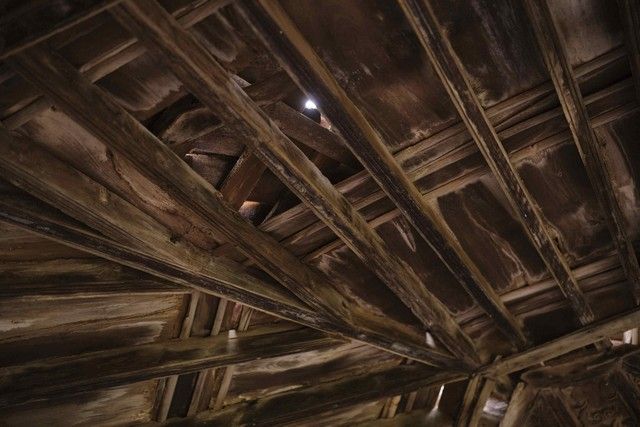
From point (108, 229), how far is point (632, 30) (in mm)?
2096

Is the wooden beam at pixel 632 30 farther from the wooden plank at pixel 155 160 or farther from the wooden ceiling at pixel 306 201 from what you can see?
the wooden plank at pixel 155 160

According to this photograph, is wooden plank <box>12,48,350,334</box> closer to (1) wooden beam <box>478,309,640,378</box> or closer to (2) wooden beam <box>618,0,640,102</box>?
(1) wooden beam <box>478,309,640,378</box>

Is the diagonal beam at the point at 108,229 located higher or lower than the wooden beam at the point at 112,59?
lower

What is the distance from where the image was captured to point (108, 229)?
7.14 feet

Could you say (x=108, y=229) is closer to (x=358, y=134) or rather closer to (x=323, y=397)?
(x=358, y=134)

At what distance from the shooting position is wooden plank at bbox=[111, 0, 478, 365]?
5.55 ft

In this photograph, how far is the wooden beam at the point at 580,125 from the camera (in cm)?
198

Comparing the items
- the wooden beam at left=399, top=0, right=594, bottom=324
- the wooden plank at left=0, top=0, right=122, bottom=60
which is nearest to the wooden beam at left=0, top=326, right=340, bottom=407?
the wooden beam at left=399, top=0, right=594, bottom=324

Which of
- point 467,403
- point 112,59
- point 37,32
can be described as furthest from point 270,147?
point 467,403

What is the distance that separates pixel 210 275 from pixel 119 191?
54 cm

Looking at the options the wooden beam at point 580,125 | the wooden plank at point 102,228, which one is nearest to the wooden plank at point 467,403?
the wooden beam at point 580,125

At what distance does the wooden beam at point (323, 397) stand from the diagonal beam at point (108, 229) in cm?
98

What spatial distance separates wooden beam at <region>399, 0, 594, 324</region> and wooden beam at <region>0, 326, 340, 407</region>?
4.37ft

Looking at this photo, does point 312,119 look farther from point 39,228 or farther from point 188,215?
point 39,228
